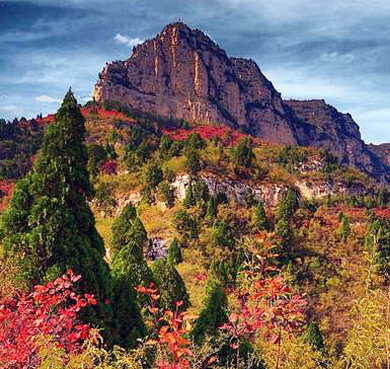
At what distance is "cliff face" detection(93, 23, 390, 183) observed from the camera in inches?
5069

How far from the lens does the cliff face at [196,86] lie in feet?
422

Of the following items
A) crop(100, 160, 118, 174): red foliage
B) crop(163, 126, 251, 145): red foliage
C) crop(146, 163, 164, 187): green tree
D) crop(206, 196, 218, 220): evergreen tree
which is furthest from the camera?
crop(163, 126, 251, 145): red foliage

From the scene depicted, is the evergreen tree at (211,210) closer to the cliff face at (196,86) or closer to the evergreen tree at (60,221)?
the evergreen tree at (60,221)

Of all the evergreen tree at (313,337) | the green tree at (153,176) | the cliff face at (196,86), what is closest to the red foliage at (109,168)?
the green tree at (153,176)

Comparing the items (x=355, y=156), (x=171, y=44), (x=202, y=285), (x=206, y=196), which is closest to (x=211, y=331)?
(x=202, y=285)

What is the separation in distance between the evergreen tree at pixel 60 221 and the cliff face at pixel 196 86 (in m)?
109

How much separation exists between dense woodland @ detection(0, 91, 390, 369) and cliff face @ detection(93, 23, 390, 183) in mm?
55468

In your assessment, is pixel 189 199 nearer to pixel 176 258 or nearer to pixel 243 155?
pixel 176 258

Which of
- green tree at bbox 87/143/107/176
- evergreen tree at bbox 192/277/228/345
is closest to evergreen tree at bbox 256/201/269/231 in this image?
green tree at bbox 87/143/107/176

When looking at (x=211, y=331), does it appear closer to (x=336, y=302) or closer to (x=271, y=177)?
(x=336, y=302)

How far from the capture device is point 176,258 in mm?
27906

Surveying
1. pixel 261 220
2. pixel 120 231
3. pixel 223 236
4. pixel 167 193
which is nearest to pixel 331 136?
pixel 167 193

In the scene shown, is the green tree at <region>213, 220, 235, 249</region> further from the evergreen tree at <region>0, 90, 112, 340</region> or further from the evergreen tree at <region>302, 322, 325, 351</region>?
the evergreen tree at <region>0, 90, 112, 340</region>

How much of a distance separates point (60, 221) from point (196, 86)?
128 metres
